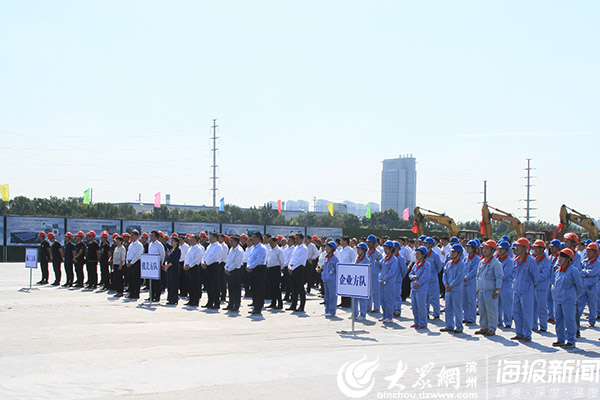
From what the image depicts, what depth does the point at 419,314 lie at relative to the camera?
45.1ft

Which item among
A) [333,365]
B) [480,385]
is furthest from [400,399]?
[333,365]

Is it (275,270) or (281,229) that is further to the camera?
(281,229)

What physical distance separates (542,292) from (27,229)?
99.9 ft

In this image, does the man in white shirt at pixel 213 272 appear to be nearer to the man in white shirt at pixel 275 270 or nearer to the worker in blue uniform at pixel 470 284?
the man in white shirt at pixel 275 270

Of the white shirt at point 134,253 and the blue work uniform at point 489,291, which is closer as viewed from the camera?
the blue work uniform at point 489,291

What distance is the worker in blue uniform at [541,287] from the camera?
522 inches

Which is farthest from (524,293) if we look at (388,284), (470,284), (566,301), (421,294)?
(388,284)

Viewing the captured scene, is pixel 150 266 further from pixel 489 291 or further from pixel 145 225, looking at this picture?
pixel 145 225

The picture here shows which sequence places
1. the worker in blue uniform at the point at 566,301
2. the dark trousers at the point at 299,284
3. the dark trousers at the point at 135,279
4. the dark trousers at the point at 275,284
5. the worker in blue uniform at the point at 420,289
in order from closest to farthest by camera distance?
the worker in blue uniform at the point at 566,301 < the worker in blue uniform at the point at 420,289 < the dark trousers at the point at 299,284 < the dark trousers at the point at 275,284 < the dark trousers at the point at 135,279

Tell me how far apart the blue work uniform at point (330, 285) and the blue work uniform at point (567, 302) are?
560 cm

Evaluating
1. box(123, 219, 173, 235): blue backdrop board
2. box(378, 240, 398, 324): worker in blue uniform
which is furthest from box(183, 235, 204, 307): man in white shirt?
box(123, 219, 173, 235): blue backdrop board

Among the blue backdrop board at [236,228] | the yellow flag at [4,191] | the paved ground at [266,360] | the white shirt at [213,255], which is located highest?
the yellow flag at [4,191]
